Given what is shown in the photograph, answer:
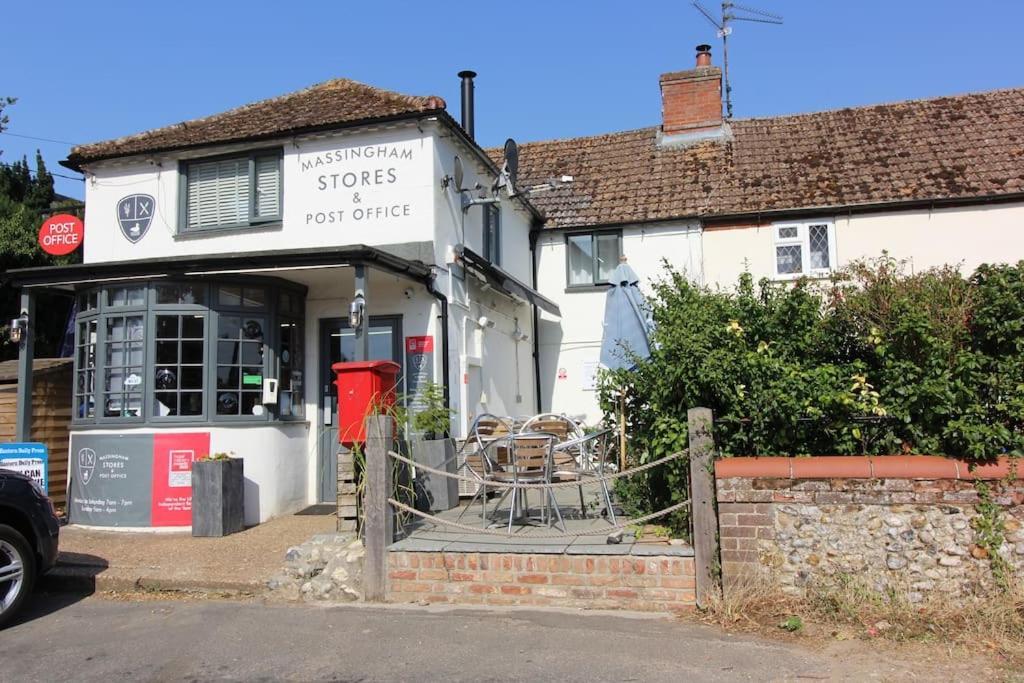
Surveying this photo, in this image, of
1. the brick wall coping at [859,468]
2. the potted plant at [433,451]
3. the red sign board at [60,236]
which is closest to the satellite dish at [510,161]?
the potted plant at [433,451]

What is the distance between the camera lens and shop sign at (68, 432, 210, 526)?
8.98 m

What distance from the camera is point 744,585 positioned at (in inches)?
223

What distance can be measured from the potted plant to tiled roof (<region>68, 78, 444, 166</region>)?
3.73 metres

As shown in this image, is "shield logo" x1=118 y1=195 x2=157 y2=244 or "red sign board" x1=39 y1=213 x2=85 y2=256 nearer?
"shield logo" x1=118 y1=195 x2=157 y2=244

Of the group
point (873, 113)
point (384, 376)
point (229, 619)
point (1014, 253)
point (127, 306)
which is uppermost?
point (873, 113)

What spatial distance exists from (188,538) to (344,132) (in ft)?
17.5

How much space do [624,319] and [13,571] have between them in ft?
22.3

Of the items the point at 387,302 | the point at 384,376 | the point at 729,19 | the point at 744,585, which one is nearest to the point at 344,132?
the point at 387,302

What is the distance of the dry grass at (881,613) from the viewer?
502 centimetres

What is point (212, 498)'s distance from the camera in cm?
847

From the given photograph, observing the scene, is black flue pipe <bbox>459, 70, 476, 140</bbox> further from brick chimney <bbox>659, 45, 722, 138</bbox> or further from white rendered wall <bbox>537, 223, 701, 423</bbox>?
brick chimney <bbox>659, 45, 722, 138</bbox>

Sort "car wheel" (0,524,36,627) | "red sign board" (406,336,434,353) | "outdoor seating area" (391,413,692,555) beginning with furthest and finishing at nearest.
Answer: "red sign board" (406,336,434,353) → "outdoor seating area" (391,413,692,555) → "car wheel" (0,524,36,627)

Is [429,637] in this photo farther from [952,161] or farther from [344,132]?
[952,161]

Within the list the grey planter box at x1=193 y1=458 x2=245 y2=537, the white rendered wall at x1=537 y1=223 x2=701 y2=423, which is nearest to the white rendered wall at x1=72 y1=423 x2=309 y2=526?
the grey planter box at x1=193 y1=458 x2=245 y2=537
